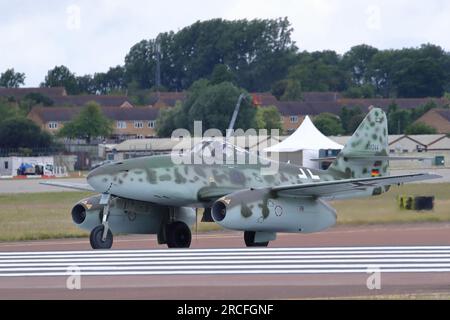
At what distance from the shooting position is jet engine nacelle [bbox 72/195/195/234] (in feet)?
70.5

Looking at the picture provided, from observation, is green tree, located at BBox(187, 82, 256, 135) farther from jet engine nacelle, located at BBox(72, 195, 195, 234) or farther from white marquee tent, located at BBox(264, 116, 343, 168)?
jet engine nacelle, located at BBox(72, 195, 195, 234)

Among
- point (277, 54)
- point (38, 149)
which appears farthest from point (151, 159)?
point (277, 54)

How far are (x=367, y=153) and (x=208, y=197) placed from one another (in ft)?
15.1

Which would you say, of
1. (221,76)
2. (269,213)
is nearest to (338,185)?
(269,213)

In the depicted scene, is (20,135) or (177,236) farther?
(20,135)

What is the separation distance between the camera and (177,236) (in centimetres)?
2166

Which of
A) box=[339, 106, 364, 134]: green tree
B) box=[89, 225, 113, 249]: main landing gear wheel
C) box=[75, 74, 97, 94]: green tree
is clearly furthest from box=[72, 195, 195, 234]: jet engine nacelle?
box=[75, 74, 97, 94]: green tree

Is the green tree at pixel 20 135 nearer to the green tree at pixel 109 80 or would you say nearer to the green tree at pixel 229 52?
the green tree at pixel 229 52

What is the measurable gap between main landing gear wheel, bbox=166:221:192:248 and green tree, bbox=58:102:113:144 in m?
77.0

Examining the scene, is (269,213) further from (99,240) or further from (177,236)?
(99,240)

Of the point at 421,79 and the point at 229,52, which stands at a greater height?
the point at 229,52

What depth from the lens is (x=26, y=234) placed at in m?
26.4

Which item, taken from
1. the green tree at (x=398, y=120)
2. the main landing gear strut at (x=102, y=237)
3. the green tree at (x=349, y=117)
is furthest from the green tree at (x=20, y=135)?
the main landing gear strut at (x=102, y=237)
